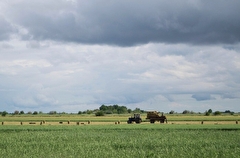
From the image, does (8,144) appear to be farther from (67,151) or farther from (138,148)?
(138,148)

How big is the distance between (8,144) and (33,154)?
30.3 ft

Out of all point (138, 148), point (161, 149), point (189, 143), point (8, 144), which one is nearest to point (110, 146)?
point (138, 148)

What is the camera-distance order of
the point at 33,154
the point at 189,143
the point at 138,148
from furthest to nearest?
the point at 189,143 < the point at 138,148 < the point at 33,154

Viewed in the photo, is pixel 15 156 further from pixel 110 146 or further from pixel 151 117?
pixel 151 117

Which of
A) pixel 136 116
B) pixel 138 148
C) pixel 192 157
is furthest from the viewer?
pixel 136 116

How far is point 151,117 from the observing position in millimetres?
102875

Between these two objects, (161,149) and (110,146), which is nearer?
(161,149)

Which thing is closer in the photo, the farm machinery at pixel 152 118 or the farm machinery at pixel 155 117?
the farm machinery at pixel 152 118

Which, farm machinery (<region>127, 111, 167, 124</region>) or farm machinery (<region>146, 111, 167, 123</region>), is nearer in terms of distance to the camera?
farm machinery (<region>127, 111, 167, 124</region>)

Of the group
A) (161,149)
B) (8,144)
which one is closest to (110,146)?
(161,149)

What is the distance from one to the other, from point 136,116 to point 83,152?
220 ft

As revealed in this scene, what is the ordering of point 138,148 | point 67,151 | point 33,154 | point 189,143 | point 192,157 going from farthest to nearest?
point 189,143
point 138,148
point 67,151
point 33,154
point 192,157

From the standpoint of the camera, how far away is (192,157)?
31.0 meters

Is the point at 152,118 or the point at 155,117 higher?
the point at 155,117
